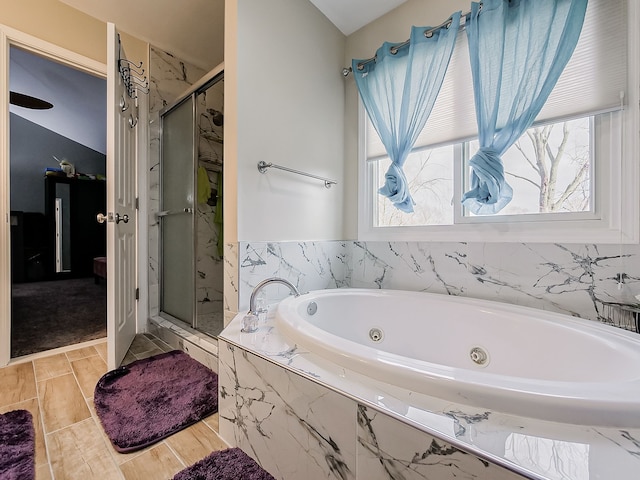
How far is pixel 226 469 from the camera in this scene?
0.94 meters

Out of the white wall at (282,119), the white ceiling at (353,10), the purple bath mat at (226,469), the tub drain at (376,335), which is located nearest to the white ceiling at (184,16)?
the white ceiling at (353,10)

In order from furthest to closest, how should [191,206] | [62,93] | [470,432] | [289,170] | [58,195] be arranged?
[58,195] < [62,93] < [191,206] < [289,170] < [470,432]

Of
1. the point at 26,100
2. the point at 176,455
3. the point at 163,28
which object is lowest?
the point at 176,455

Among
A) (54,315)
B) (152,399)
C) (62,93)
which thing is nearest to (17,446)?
(152,399)

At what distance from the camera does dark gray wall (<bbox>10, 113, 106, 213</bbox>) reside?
4.48 meters

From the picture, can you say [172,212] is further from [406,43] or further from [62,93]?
[62,93]

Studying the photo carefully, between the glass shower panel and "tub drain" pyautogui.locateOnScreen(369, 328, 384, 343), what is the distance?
1399 millimetres

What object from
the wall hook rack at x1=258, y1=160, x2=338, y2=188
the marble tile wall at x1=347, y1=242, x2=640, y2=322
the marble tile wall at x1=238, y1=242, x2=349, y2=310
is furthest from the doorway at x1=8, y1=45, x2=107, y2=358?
the marble tile wall at x1=347, y1=242, x2=640, y2=322

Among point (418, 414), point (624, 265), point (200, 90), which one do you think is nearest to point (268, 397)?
point (418, 414)

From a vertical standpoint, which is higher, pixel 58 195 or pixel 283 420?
pixel 58 195

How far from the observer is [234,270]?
1414 mm

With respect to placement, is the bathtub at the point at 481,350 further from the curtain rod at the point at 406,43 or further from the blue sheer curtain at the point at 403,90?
the curtain rod at the point at 406,43

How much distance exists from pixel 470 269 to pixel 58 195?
19.9 feet

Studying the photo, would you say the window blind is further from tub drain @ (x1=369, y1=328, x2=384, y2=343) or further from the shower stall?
the shower stall
